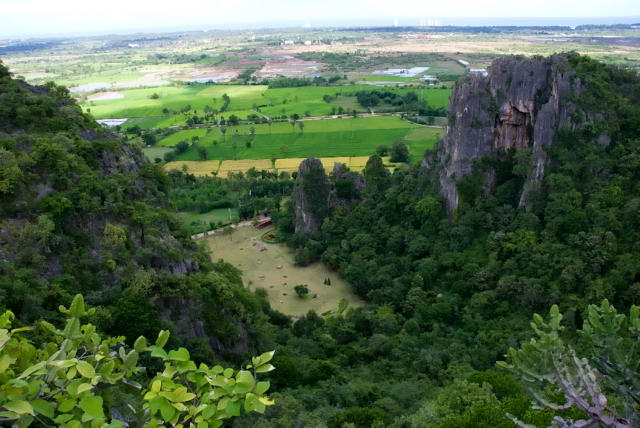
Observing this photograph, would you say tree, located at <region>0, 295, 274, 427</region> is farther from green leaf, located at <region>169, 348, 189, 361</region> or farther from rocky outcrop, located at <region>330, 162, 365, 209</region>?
rocky outcrop, located at <region>330, 162, 365, 209</region>

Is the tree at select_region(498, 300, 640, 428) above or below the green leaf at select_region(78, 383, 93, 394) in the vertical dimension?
below

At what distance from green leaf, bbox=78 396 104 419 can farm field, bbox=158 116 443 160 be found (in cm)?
6800

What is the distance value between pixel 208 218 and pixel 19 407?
52.1m

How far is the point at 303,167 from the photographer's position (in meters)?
47.1

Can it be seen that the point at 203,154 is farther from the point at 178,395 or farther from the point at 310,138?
the point at 178,395

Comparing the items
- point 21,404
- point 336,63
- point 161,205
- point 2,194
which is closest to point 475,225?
point 161,205

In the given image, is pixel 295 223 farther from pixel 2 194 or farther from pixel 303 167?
pixel 2 194

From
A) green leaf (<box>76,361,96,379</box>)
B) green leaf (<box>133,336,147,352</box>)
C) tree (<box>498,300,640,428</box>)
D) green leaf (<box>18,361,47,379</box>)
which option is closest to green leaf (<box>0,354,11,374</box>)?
green leaf (<box>18,361,47,379</box>)

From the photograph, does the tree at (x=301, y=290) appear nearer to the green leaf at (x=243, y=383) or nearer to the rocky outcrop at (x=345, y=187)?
the rocky outcrop at (x=345, y=187)

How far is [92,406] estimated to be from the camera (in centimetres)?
438

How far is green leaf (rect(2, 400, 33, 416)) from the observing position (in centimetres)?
393

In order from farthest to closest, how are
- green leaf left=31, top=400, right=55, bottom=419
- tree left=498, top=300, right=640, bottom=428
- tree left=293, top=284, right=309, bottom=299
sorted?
tree left=293, top=284, right=309, bottom=299, tree left=498, top=300, right=640, bottom=428, green leaf left=31, top=400, right=55, bottom=419

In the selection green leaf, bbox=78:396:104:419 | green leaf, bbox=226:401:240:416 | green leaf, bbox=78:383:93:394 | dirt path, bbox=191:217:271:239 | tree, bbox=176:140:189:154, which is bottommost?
dirt path, bbox=191:217:271:239

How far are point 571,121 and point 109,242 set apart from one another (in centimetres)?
3001
